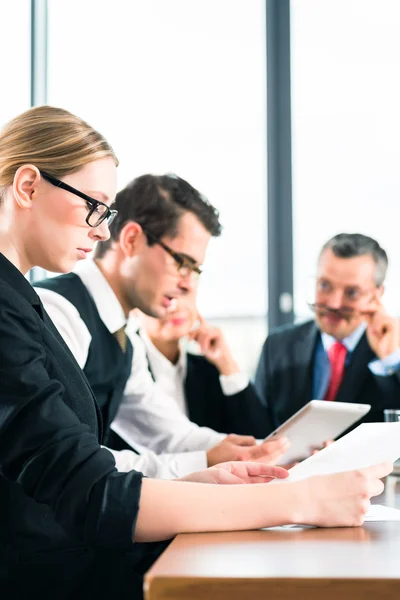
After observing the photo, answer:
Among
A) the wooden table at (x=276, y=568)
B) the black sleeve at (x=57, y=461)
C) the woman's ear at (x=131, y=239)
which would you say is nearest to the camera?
the wooden table at (x=276, y=568)

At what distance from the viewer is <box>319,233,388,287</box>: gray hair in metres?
3.43

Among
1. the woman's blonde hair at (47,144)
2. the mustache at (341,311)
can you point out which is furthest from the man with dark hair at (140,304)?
the mustache at (341,311)

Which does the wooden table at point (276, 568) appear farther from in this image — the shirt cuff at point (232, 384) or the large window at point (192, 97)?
the large window at point (192, 97)

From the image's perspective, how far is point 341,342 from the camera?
11.1 feet

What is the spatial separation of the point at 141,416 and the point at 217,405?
0.55m

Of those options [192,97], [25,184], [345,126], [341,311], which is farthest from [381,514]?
[192,97]

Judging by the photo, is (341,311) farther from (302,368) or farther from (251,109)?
(251,109)

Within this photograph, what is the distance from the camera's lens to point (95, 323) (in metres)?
2.31

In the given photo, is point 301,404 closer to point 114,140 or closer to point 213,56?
point 114,140

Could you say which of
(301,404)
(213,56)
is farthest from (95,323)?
(213,56)

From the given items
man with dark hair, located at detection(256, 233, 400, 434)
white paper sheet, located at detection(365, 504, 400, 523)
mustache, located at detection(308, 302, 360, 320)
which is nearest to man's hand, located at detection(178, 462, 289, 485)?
white paper sheet, located at detection(365, 504, 400, 523)

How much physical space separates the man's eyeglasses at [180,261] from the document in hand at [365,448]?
4.10 ft

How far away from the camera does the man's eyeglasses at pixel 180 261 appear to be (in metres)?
2.54

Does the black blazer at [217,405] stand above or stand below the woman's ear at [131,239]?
below
